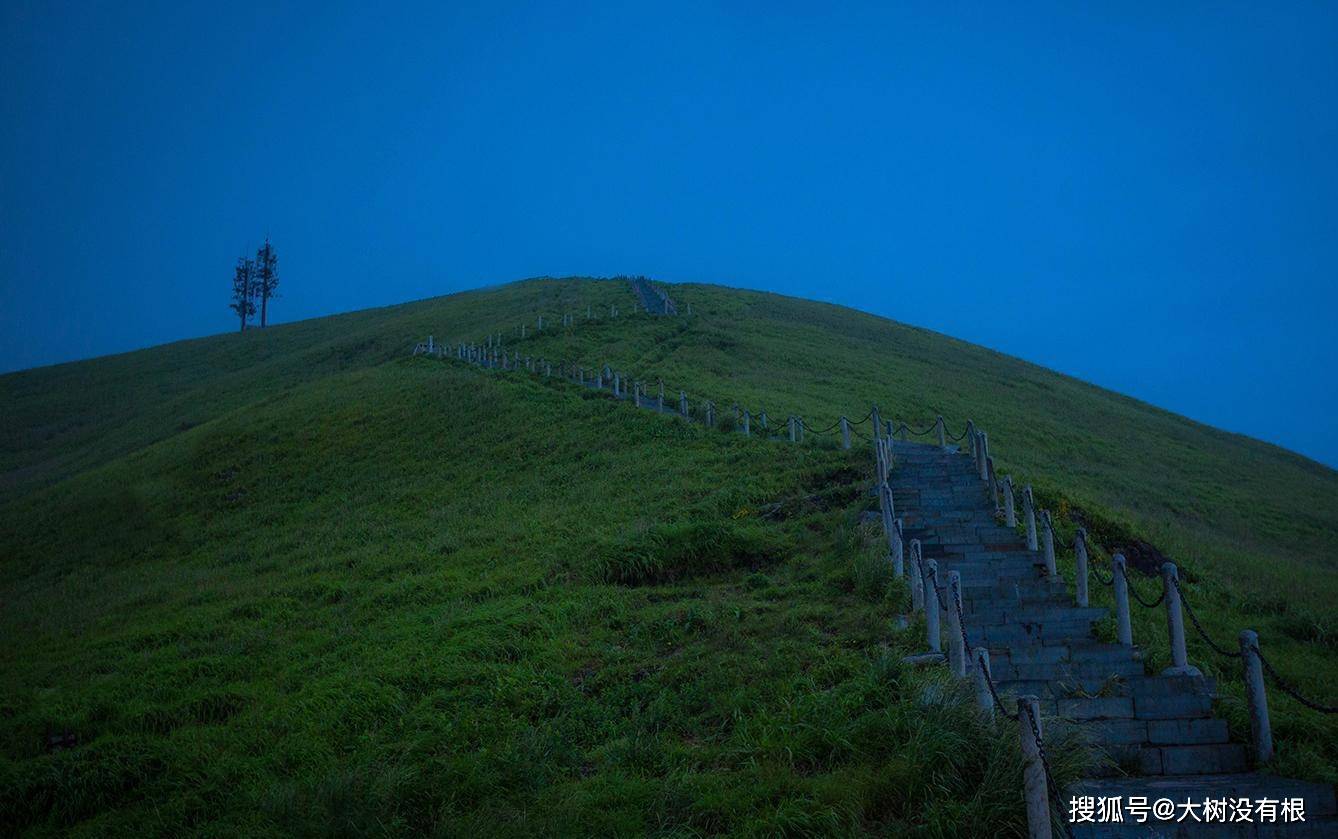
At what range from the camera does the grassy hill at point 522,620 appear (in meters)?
7.87

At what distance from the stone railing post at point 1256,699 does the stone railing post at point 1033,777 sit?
2.90 m

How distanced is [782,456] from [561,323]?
1256 inches

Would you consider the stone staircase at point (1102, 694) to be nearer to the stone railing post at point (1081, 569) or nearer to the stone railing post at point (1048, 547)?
the stone railing post at point (1048, 547)

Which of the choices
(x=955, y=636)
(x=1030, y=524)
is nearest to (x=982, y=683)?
(x=955, y=636)

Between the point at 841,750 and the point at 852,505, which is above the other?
the point at 852,505

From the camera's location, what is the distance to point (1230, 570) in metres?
18.9

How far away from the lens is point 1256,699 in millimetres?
7742

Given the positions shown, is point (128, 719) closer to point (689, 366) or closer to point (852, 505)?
point (852, 505)

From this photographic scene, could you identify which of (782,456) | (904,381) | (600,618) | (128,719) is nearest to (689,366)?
(904,381)

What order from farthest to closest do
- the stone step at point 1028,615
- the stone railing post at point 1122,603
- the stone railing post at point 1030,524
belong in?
the stone railing post at point 1030,524
the stone step at point 1028,615
the stone railing post at point 1122,603

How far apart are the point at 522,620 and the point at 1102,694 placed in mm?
8070

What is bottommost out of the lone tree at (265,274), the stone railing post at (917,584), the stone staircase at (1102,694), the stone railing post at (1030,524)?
the stone staircase at (1102,694)

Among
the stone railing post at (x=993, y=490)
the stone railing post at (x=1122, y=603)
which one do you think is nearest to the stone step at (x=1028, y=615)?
the stone railing post at (x=1122, y=603)

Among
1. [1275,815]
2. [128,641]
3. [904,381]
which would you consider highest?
[904,381]
